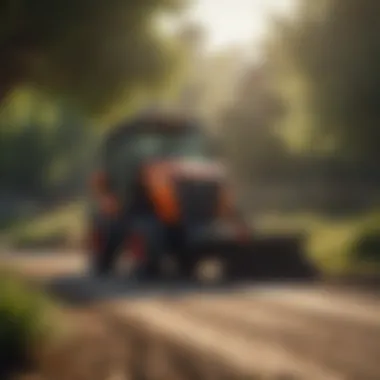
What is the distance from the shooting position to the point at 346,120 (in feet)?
8.21

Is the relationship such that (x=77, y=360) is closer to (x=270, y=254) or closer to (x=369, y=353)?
(x=270, y=254)

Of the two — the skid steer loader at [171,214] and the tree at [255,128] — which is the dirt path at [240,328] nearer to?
the skid steer loader at [171,214]

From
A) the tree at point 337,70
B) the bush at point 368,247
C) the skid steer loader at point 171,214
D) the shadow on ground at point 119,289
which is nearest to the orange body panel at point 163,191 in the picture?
the skid steer loader at point 171,214

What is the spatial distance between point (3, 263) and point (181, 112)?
71 cm

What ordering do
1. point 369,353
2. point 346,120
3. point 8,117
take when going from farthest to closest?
point 8,117, point 346,120, point 369,353

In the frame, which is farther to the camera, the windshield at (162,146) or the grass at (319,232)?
the windshield at (162,146)

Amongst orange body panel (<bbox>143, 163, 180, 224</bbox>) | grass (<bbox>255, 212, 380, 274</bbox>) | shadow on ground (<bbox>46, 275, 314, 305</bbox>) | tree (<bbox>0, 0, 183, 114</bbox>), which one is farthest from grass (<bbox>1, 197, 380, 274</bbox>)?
tree (<bbox>0, 0, 183, 114</bbox>)

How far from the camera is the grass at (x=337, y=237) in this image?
95.4 inches

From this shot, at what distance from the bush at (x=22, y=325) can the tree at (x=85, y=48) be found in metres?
0.59

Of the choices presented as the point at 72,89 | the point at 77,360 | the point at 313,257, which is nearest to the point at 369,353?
the point at 313,257

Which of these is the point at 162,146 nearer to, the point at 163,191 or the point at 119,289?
the point at 163,191

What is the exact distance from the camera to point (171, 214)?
2.62 meters

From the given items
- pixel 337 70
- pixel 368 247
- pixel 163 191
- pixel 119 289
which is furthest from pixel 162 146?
pixel 368 247

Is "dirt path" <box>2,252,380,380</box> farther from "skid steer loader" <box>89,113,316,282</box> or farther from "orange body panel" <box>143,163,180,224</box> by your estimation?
"orange body panel" <box>143,163,180,224</box>
